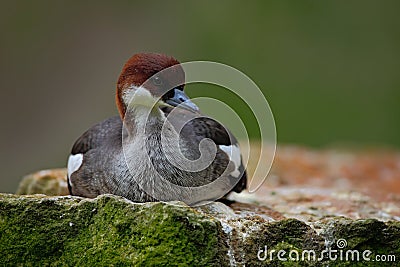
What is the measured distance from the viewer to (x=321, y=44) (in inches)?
632

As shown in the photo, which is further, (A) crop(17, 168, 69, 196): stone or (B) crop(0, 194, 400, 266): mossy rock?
(A) crop(17, 168, 69, 196): stone

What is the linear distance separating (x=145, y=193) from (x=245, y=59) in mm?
11109

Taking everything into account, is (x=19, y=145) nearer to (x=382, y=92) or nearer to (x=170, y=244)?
(x=382, y=92)

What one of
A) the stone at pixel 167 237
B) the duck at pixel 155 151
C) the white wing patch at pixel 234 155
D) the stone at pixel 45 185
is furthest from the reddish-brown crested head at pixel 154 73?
the stone at pixel 45 185

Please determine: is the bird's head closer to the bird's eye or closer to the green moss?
the bird's eye

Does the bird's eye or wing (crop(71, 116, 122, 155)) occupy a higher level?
the bird's eye

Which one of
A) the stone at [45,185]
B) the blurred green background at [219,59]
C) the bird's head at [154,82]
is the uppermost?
the blurred green background at [219,59]

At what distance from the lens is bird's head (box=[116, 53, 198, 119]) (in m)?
5.13

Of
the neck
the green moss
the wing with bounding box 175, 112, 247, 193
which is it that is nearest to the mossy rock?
the green moss

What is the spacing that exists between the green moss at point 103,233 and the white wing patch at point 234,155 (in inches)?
55.2

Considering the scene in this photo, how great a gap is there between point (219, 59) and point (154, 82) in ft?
34.2

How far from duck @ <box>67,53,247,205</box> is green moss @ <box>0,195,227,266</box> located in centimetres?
70

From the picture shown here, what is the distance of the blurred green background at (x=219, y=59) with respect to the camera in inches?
624

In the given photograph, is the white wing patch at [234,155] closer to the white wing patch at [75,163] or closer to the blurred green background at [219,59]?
the white wing patch at [75,163]
